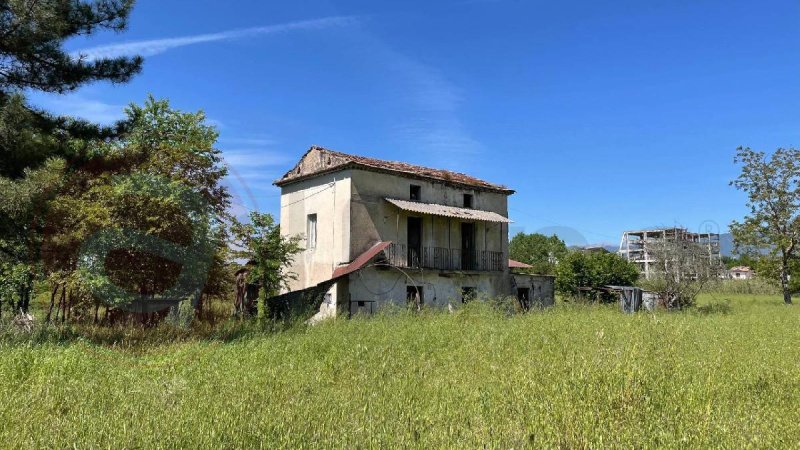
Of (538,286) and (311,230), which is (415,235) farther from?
(538,286)

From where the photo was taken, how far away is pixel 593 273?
95.9 ft

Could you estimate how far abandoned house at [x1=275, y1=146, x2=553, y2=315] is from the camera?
17.0 m

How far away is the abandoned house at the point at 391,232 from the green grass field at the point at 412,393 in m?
8.02

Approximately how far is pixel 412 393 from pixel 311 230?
1431 centimetres

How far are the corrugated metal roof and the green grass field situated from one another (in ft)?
29.9

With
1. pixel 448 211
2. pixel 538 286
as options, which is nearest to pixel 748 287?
pixel 538 286

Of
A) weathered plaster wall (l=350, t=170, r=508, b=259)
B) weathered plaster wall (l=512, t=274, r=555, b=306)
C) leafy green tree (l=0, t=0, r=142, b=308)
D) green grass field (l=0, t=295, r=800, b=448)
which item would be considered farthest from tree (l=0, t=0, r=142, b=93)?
weathered plaster wall (l=512, t=274, r=555, b=306)

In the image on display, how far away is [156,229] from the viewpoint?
11750mm

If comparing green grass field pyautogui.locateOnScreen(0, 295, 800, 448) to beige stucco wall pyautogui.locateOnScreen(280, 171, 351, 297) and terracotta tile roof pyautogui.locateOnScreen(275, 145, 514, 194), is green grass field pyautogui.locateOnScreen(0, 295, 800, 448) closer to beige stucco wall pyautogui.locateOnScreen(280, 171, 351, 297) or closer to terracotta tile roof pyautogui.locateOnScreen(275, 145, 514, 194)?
beige stucco wall pyautogui.locateOnScreen(280, 171, 351, 297)

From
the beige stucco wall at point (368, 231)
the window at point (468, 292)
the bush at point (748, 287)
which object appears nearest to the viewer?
the beige stucco wall at point (368, 231)

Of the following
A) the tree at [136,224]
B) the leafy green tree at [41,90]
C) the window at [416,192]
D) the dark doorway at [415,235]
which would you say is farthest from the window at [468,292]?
the leafy green tree at [41,90]

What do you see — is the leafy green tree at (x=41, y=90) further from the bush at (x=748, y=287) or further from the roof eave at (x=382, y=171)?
the bush at (x=748, y=287)

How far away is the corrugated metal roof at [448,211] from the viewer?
17672mm

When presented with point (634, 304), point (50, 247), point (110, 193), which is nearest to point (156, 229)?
point (110, 193)
